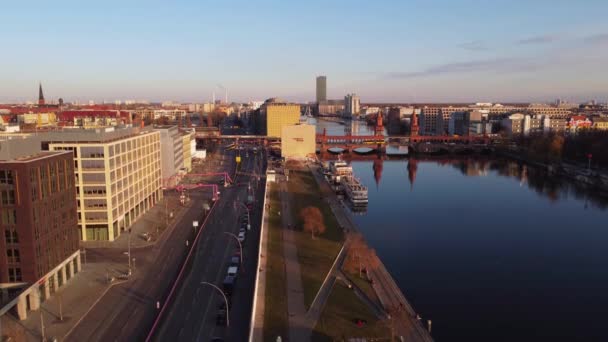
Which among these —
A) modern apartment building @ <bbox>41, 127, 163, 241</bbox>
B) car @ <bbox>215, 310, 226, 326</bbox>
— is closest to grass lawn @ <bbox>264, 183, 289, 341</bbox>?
car @ <bbox>215, 310, 226, 326</bbox>

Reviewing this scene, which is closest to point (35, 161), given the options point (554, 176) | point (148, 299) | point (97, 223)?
point (148, 299)

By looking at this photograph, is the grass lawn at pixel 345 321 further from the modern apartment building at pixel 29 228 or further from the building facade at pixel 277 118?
the building facade at pixel 277 118

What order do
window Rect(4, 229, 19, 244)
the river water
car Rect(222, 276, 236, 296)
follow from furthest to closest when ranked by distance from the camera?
the river water < car Rect(222, 276, 236, 296) < window Rect(4, 229, 19, 244)

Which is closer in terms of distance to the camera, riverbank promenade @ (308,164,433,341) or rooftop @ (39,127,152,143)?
riverbank promenade @ (308,164,433,341)

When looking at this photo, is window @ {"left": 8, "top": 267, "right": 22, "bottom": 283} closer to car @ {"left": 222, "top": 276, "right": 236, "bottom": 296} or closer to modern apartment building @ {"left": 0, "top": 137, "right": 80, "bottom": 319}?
modern apartment building @ {"left": 0, "top": 137, "right": 80, "bottom": 319}

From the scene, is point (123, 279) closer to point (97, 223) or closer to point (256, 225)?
point (97, 223)

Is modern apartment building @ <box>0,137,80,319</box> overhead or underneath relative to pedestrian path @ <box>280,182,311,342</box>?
overhead

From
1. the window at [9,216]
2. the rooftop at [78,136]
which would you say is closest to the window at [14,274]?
the window at [9,216]

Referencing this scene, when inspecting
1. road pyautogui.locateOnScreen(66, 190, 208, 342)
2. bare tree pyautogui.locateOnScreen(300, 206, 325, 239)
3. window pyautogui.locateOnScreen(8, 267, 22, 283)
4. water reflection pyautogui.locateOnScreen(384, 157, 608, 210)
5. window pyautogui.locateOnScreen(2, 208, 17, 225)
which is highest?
window pyautogui.locateOnScreen(2, 208, 17, 225)

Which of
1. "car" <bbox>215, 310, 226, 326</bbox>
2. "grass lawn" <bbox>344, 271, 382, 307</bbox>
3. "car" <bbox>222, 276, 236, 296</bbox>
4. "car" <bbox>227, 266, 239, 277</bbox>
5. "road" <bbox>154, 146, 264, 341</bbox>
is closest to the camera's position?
"road" <bbox>154, 146, 264, 341</bbox>
